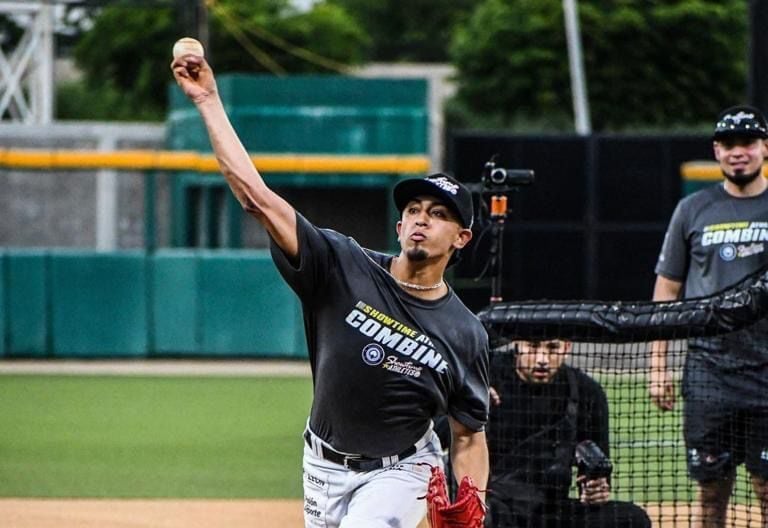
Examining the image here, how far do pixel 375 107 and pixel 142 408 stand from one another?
→ 8767 millimetres

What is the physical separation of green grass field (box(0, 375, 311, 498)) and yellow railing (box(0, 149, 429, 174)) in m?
2.82

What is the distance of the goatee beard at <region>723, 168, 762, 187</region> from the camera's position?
7406mm

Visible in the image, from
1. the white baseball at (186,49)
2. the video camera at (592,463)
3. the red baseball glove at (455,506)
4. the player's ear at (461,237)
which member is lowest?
the video camera at (592,463)

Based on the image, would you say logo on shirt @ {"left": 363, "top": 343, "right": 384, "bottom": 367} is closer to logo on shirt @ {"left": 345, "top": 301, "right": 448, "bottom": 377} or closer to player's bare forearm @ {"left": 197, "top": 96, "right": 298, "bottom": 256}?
logo on shirt @ {"left": 345, "top": 301, "right": 448, "bottom": 377}

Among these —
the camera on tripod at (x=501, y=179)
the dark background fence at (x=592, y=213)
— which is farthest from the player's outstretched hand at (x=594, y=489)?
the dark background fence at (x=592, y=213)

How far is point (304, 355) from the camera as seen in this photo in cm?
1841

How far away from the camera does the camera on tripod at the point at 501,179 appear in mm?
7895

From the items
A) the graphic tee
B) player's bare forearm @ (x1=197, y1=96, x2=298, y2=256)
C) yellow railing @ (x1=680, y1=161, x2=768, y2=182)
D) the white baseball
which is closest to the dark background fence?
yellow railing @ (x1=680, y1=161, x2=768, y2=182)

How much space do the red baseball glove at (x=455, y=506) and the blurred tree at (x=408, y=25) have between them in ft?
216

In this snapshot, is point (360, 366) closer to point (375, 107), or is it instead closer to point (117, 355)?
point (117, 355)

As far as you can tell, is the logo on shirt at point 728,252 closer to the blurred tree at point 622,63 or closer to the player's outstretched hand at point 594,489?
the player's outstretched hand at point 594,489

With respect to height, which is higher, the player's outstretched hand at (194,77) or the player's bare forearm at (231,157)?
the player's outstretched hand at (194,77)

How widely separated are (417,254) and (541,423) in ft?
8.05

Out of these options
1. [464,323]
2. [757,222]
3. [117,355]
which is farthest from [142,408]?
[464,323]
